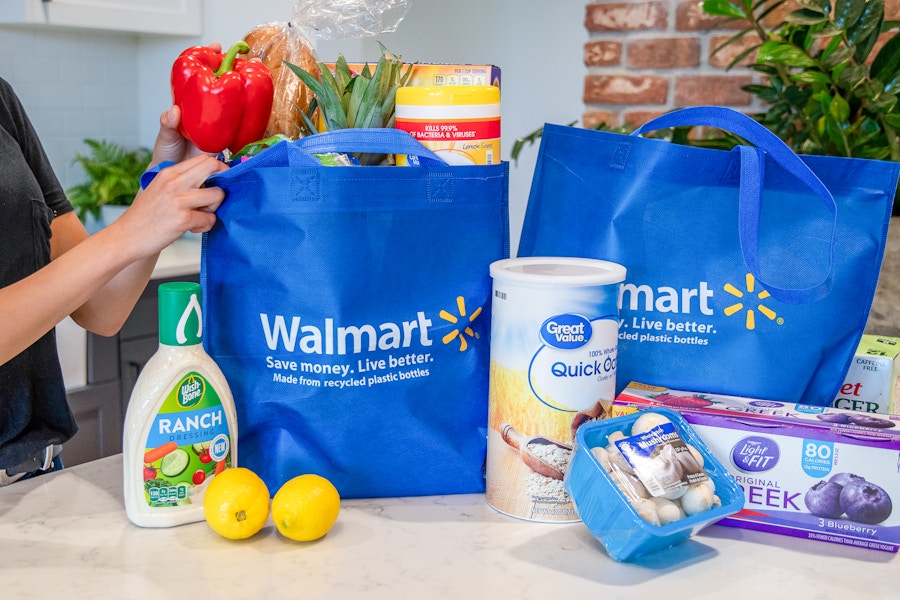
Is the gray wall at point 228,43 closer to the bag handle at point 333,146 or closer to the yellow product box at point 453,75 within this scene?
the yellow product box at point 453,75

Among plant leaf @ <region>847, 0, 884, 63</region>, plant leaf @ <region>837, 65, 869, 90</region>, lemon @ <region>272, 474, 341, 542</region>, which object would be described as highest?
plant leaf @ <region>847, 0, 884, 63</region>

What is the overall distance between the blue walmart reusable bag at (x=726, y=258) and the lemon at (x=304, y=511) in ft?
1.21

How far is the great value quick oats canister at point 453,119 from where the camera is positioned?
86 centimetres

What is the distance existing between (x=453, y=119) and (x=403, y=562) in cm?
42

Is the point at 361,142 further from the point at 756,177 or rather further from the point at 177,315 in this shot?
the point at 756,177

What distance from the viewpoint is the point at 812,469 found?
82 cm

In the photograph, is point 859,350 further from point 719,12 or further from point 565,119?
point 565,119

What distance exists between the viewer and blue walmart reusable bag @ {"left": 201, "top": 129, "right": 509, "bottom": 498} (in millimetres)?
858

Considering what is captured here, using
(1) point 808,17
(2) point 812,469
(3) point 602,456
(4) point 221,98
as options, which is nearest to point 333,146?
(4) point 221,98

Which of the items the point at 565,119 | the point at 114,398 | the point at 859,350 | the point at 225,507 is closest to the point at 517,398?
the point at 225,507

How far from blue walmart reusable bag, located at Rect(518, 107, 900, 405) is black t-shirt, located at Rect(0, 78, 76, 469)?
0.72m

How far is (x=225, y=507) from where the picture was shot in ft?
2.59

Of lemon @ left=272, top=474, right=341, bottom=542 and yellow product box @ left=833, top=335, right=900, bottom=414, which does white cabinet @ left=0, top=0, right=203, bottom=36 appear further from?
yellow product box @ left=833, top=335, right=900, bottom=414

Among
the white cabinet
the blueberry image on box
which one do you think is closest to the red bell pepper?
the blueberry image on box
